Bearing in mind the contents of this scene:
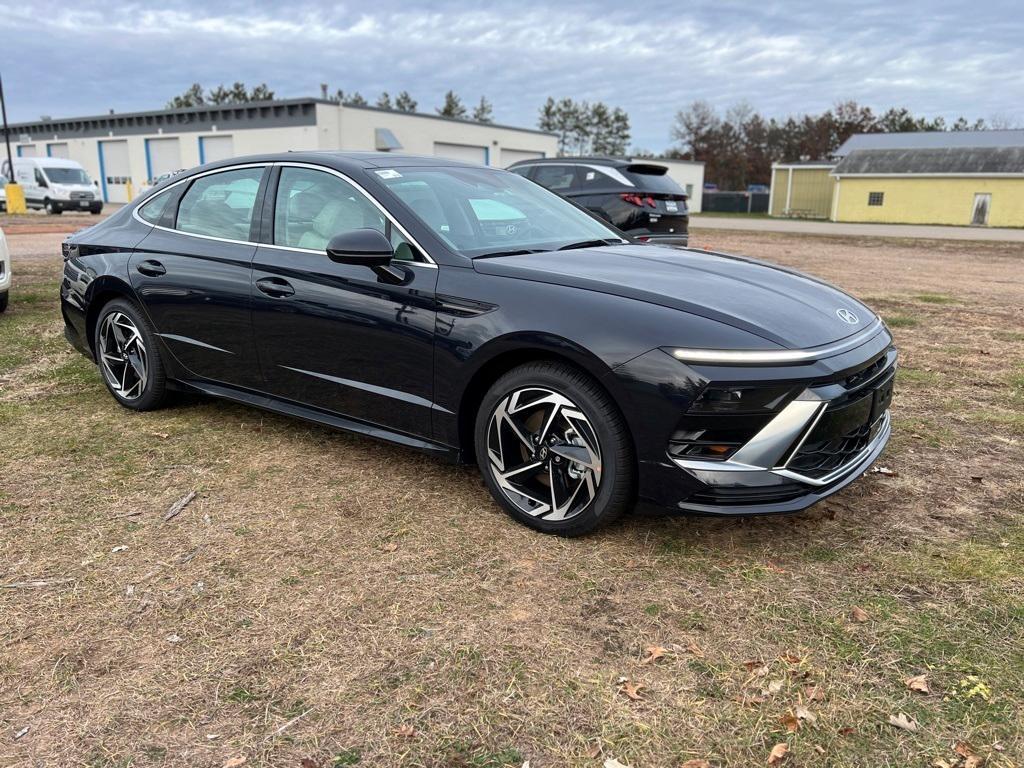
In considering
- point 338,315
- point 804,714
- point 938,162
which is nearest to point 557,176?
point 338,315

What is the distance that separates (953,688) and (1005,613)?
550 millimetres

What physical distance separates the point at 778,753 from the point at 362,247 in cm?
247

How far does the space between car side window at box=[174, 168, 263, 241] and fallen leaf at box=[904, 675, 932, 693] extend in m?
3.59

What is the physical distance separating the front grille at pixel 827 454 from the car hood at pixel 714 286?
14.9 inches

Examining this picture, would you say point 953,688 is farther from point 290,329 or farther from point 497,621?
point 290,329

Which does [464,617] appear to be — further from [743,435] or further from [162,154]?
[162,154]

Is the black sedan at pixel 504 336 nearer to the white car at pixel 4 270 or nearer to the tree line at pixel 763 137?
the white car at pixel 4 270

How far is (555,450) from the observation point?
319 centimetres

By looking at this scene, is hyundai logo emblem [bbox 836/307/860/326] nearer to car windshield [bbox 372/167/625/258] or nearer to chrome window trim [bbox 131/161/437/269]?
car windshield [bbox 372/167/625/258]

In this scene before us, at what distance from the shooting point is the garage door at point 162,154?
41.2m

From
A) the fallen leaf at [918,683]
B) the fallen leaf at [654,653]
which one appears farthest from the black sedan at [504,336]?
the fallen leaf at [918,683]

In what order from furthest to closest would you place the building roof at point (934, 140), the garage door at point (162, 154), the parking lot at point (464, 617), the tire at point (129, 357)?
1. the building roof at point (934, 140)
2. the garage door at point (162, 154)
3. the tire at point (129, 357)
4. the parking lot at point (464, 617)

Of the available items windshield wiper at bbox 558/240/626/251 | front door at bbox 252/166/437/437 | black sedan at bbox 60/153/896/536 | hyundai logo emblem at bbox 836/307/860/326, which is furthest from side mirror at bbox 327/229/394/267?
hyundai logo emblem at bbox 836/307/860/326

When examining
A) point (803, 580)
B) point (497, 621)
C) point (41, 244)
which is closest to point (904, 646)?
point (803, 580)
